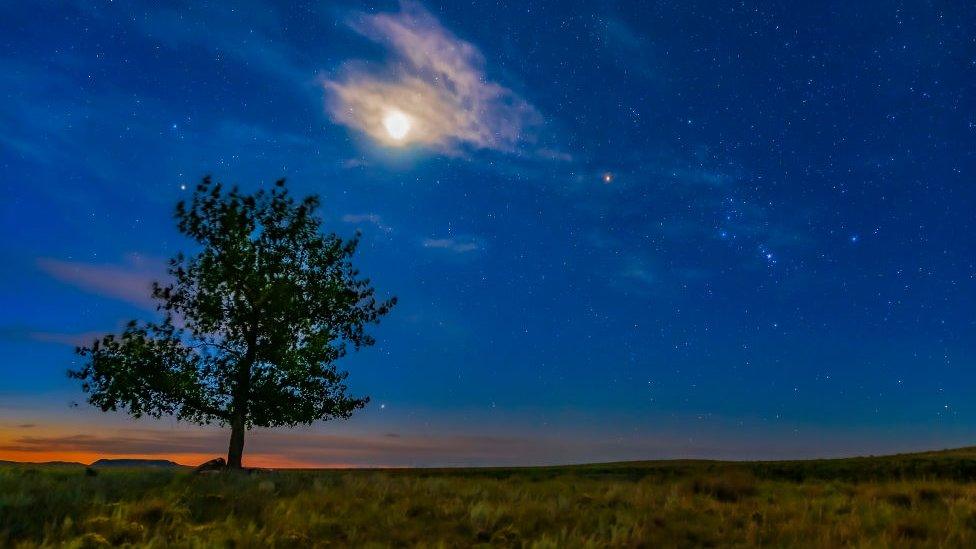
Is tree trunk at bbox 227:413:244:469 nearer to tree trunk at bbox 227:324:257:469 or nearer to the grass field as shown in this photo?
tree trunk at bbox 227:324:257:469

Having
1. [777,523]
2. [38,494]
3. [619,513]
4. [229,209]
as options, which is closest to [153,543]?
[38,494]

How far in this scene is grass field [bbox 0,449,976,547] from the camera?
28.5 ft

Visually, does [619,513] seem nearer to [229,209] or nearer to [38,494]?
[38,494]

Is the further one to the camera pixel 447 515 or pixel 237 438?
pixel 237 438

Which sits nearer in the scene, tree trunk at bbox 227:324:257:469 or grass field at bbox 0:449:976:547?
grass field at bbox 0:449:976:547

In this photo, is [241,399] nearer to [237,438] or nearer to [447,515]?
[237,438]

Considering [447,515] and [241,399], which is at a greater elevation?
[241,399]

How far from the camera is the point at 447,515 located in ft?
35.3

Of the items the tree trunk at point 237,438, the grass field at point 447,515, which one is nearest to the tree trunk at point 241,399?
the tree trunk at point 237,438

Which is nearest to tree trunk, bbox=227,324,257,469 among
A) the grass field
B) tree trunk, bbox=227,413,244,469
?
tree trunk, bbox=227,413,244,469

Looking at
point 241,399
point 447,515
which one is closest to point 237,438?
point 241,399

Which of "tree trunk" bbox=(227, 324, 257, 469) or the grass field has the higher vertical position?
"tree trunk" bbox=(227, 324, 257, 469)

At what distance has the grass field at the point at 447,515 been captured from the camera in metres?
8.70

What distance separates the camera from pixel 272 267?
24328 mm
